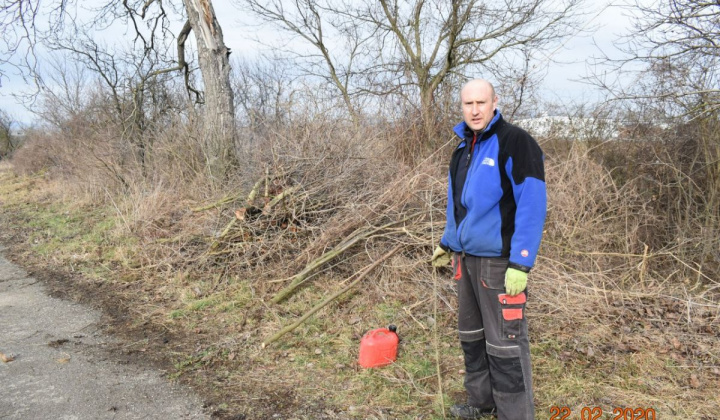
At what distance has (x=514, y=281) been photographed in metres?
2.44

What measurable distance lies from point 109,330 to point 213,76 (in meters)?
5.25

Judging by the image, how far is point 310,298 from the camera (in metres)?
5.07

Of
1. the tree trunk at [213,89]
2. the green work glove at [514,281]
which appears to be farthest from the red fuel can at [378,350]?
the tree trunk at [213,89]

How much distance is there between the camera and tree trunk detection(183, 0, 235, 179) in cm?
839

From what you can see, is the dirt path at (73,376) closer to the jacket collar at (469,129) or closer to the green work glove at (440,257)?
the green work glove at (440,257)

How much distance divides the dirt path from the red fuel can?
1.25m

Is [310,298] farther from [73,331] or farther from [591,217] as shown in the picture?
[591,217]

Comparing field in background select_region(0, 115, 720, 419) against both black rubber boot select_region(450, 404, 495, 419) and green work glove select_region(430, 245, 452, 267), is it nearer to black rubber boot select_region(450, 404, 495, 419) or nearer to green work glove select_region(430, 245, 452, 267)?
black rubber boot select_region(450, 404, 495, 419)

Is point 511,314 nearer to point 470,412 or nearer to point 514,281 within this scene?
point 514,281

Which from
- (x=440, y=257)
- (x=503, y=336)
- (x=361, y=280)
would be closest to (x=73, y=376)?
(x=361, y=280)

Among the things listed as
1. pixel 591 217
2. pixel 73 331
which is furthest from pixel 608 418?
pixel 73 331

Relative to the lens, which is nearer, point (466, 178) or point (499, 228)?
point (499, 228)

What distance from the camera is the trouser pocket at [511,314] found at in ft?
8.37

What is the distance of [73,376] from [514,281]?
3.55 metres
